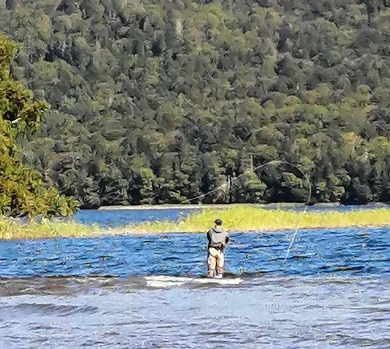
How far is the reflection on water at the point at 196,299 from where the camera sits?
Result: 2598 centimetres

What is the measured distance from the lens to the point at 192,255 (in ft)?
183

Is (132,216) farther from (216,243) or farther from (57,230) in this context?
(216,243)

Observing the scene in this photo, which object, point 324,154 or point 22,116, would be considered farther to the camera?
point 324,154

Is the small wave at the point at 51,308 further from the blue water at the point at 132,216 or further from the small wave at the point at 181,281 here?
the blue water at the point at 132,216

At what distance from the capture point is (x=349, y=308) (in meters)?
31.0

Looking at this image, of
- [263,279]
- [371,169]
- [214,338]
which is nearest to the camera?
[214,338]

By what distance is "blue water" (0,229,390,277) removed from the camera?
47281mm

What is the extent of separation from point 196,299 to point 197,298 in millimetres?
283

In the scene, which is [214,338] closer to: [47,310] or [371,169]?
[47,310]

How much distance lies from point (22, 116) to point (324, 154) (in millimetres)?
138857

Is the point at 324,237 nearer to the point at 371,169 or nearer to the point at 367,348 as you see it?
the point at 367,348

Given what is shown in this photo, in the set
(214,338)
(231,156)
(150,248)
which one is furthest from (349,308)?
(231,156)

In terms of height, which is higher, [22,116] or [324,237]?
[22,116]

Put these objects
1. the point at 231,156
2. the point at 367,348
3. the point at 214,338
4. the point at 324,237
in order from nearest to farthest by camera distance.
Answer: the point at 367,348, the point at 214,338, the point at 324,237, the point at 231,156
